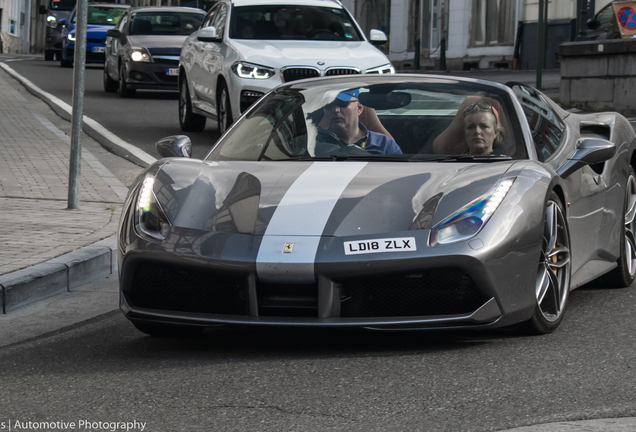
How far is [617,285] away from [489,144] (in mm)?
A: 1348

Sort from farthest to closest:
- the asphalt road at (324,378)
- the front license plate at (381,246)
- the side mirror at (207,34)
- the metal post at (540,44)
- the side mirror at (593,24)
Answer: the side mirror at (593,24) < the metal post at (540,44) < the side mirror at (207,34) < the front license plate at (381,246) < the asphalt road at (324,378)

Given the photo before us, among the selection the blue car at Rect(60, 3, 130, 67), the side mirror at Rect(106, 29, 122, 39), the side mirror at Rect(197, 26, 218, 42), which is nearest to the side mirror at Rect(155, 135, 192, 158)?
the side mirror at Rect(197, 26, 218, 42)

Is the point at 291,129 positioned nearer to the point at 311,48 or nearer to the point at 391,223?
the point at 391,223

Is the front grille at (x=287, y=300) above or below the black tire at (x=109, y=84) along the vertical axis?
below

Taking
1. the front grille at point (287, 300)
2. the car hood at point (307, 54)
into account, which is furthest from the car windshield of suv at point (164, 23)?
the front grille at point (287, 300)

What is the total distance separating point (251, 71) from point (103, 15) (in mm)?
18782

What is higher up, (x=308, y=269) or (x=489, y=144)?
(x=489, y=144)

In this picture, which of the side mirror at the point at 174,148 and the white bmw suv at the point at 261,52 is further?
the white bmw suv at the point at 261,52

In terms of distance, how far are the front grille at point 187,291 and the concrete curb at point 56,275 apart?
1253 millimetres

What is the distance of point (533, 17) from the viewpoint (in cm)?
3588

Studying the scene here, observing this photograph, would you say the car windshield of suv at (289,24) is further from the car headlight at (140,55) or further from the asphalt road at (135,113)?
the car headlight at (140,55)

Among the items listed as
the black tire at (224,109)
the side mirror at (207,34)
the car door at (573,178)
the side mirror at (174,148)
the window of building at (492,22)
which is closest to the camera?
the car door at (573,178)

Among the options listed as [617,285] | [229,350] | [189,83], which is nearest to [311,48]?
[189,83]

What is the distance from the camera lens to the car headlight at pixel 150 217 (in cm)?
468
